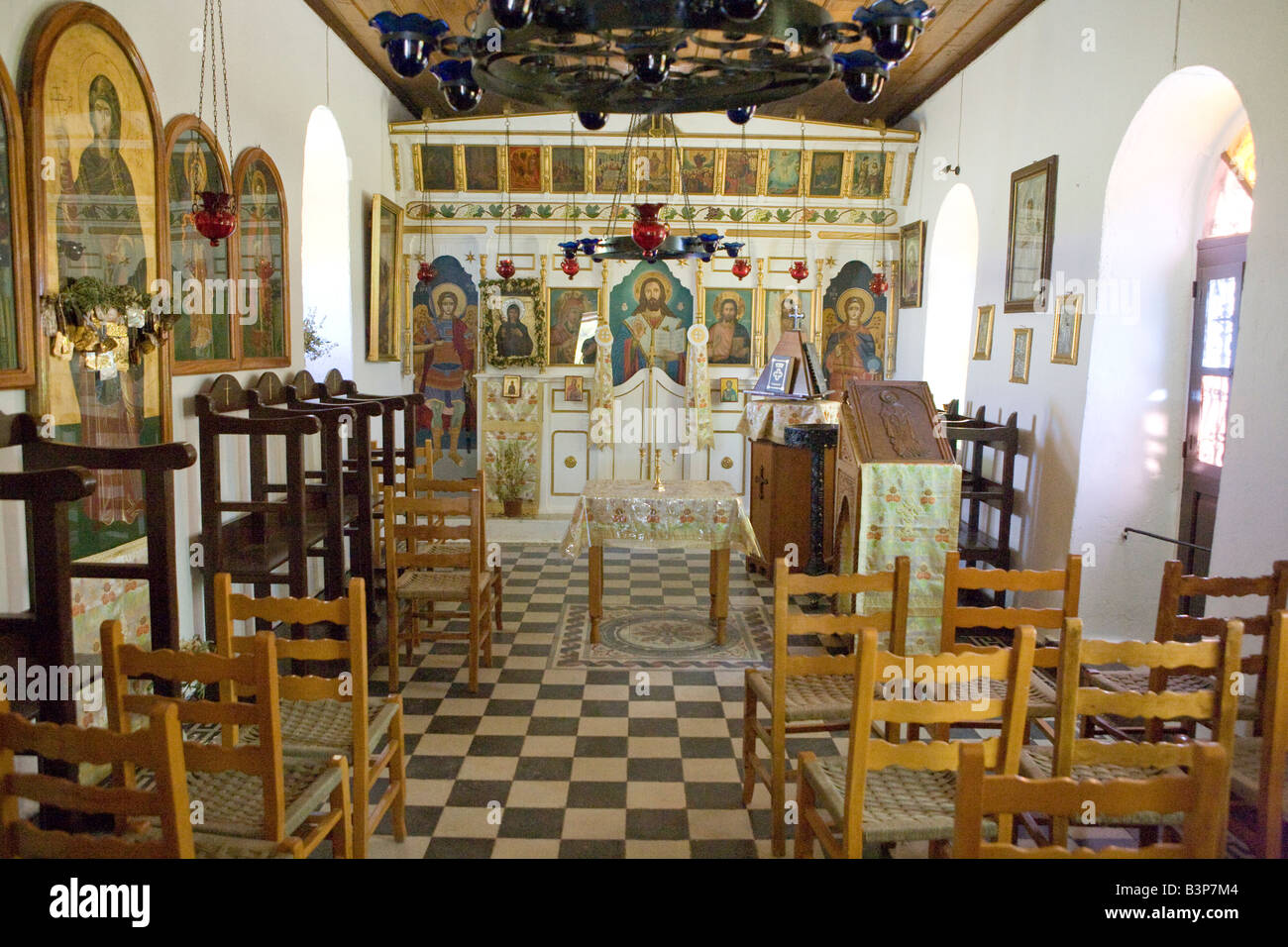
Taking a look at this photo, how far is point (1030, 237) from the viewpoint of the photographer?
21.0 feet

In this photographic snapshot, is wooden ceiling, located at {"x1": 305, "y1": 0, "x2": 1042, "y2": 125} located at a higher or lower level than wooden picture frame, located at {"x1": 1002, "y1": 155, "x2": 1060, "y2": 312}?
higher

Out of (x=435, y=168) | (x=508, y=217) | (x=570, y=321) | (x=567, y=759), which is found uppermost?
(x=435, y=168)

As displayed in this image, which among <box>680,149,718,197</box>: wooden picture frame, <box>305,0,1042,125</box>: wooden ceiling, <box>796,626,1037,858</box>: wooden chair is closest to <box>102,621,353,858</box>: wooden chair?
<box>796,626,1037,858</box>: wooden chair

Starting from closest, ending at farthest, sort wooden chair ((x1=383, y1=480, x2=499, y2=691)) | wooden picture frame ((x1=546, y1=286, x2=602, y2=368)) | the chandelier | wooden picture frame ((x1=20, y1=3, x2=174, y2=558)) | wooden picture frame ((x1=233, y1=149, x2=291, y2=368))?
the chandelier → wooden picture frame ((x1=20, y1=3, x2=174, y2=558)) → wooden chair ((x1=383, y1=480, x2=499, y2=691)) → wooden picture frame ((x1=233, y1=149, x2=291, y2=368)) → wooden picture frame ((x1=546, y1=286, x2=602, y2=368))

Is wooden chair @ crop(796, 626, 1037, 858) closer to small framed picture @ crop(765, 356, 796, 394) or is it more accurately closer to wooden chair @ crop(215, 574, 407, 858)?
wooden chair @ crop(215, 574, 407, 858)

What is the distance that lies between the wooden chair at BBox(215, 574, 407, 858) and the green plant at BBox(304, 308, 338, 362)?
459cm

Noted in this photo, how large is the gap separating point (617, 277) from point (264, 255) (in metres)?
4.32

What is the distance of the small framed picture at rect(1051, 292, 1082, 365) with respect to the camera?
5652 mm

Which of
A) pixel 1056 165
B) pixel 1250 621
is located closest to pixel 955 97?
pixel 1056 165

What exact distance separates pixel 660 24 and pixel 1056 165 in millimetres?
4327

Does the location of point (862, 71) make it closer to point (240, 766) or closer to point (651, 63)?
point (651, 63)

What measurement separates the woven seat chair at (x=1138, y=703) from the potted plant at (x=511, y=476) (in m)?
6.94

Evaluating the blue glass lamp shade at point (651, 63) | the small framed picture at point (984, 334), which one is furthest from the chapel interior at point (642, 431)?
the small framed picture at point (984, 334)

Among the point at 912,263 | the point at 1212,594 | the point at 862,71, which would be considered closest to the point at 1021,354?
the point at 912,263
